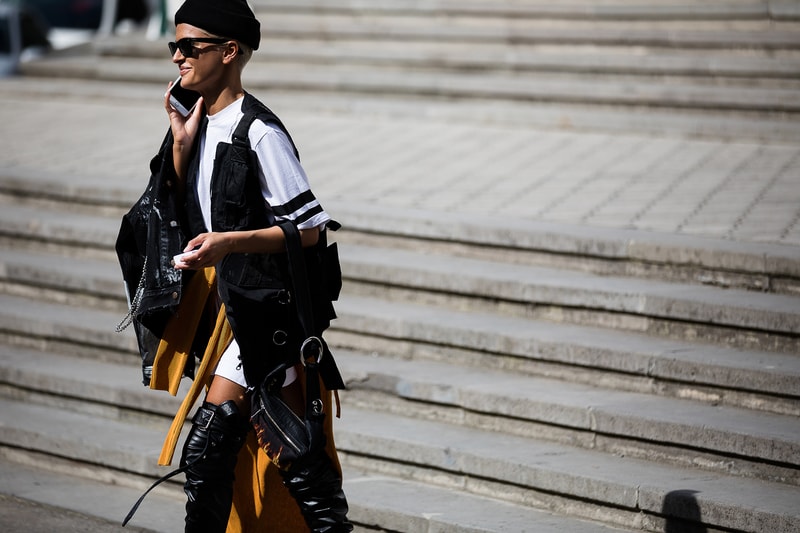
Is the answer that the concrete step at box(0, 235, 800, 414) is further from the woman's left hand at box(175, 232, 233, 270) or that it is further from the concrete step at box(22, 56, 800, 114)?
the concrete step at box(22, 56, 800, 114)

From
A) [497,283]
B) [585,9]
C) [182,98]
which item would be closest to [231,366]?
[182,98]

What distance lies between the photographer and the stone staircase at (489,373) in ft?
16.2

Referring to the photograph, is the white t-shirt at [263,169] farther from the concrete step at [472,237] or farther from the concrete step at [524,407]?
the concrete step at [472,237]

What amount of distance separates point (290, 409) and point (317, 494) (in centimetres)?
29

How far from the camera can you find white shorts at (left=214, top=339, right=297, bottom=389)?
154 inches

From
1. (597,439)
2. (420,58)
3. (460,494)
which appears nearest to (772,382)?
(597,439)

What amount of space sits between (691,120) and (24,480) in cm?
597

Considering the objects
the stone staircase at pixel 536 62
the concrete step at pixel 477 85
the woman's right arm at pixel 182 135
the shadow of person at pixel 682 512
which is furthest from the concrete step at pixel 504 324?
the concrete step at pixel 477 85

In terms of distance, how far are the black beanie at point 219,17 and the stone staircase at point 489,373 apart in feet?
7.22

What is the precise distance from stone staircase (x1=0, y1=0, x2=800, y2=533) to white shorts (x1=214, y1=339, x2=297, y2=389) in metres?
1.25

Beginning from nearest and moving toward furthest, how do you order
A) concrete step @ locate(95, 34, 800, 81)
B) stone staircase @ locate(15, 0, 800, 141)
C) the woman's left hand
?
the woman's left hand, stone staircase @ locate(15, 0, 800, 141), concrete step @ locate(95, 34, 800, 81)

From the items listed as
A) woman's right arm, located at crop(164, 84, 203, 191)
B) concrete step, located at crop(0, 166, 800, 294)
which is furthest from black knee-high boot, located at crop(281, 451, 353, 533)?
concrete step, located at crop(0, 166, 800, 294)

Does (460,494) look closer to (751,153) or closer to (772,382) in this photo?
(772,382)

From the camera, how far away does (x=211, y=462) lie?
3.85 m
